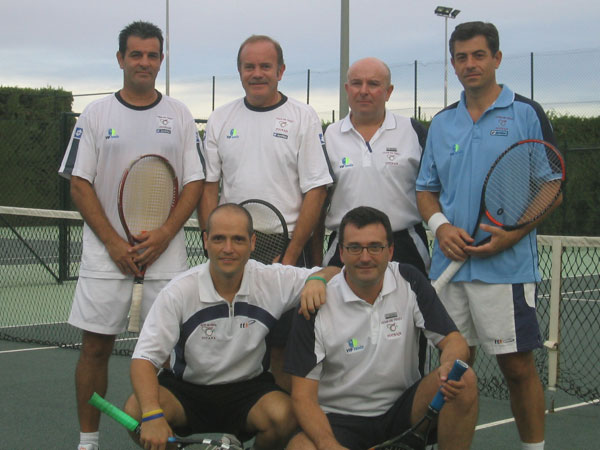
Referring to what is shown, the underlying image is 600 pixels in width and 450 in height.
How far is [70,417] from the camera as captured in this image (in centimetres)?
524

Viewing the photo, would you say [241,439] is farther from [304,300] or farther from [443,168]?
[443,168]

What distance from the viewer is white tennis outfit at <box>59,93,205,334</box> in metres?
4.20

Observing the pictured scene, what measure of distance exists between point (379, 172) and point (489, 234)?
61cm

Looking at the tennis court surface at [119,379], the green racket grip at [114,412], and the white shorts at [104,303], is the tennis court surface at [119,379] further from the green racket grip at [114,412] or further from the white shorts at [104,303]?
the green racket grip at [114,412]

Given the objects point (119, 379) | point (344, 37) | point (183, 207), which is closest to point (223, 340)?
point (183, 207)

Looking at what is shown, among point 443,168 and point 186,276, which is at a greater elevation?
point 443,168

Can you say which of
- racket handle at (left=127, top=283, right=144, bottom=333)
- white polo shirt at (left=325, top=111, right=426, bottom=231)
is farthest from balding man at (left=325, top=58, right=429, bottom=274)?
racket handle at (left=127, top=283, right=144, bottom=333)

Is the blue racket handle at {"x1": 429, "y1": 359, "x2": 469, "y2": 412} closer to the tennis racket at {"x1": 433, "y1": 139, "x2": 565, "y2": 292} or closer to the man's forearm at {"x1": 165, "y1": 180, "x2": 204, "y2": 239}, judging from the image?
the tennis racket at {"x1": 433, "y1": 139, "x2": 565, "y2": 292}

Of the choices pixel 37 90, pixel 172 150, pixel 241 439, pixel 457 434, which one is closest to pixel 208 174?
pixel 172 150

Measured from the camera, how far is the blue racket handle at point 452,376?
3.18m

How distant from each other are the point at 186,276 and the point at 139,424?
2.14 feet

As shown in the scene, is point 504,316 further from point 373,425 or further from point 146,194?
point 146,194

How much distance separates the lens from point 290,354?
3545mm

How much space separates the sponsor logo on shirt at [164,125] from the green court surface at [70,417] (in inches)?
67.7
